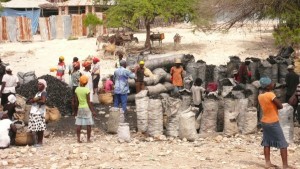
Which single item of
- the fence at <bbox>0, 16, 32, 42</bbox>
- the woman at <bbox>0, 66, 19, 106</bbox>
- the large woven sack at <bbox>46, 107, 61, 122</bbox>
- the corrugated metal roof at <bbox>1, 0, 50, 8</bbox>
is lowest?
the large woven sack at <bbox>46, 107, 61, 122</bbox>

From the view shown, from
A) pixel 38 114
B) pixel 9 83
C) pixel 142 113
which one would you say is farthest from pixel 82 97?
pixel 9 83

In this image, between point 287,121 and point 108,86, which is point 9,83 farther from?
point 287,121

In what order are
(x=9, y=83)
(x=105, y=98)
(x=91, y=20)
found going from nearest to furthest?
(x=9, y=83) → (x=105, y=98) → (x=91, y=20)

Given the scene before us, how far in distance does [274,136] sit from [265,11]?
10395 mm

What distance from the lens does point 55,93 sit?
35.8 feet

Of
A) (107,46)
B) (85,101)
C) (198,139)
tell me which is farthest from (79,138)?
(107,46)

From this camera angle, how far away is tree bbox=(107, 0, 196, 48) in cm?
2183

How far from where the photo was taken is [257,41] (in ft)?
81.1

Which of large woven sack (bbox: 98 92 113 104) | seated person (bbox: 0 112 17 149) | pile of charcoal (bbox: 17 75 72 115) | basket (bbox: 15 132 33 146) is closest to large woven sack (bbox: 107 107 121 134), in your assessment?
basket (bbox: 15 132 33 146)

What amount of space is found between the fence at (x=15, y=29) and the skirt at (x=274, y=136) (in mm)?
23384

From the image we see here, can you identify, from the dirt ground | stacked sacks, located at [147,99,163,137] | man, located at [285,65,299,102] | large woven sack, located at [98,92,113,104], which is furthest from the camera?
large woven sack, located at [98,92,113,104]

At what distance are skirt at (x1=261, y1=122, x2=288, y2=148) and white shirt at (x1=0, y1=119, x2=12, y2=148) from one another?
4.25 metres

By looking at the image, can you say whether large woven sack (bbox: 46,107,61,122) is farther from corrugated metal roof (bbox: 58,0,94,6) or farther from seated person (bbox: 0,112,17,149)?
corrugated metal roof (bbox: 58,0,94,6)

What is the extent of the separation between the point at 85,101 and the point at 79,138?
0.70 meters
